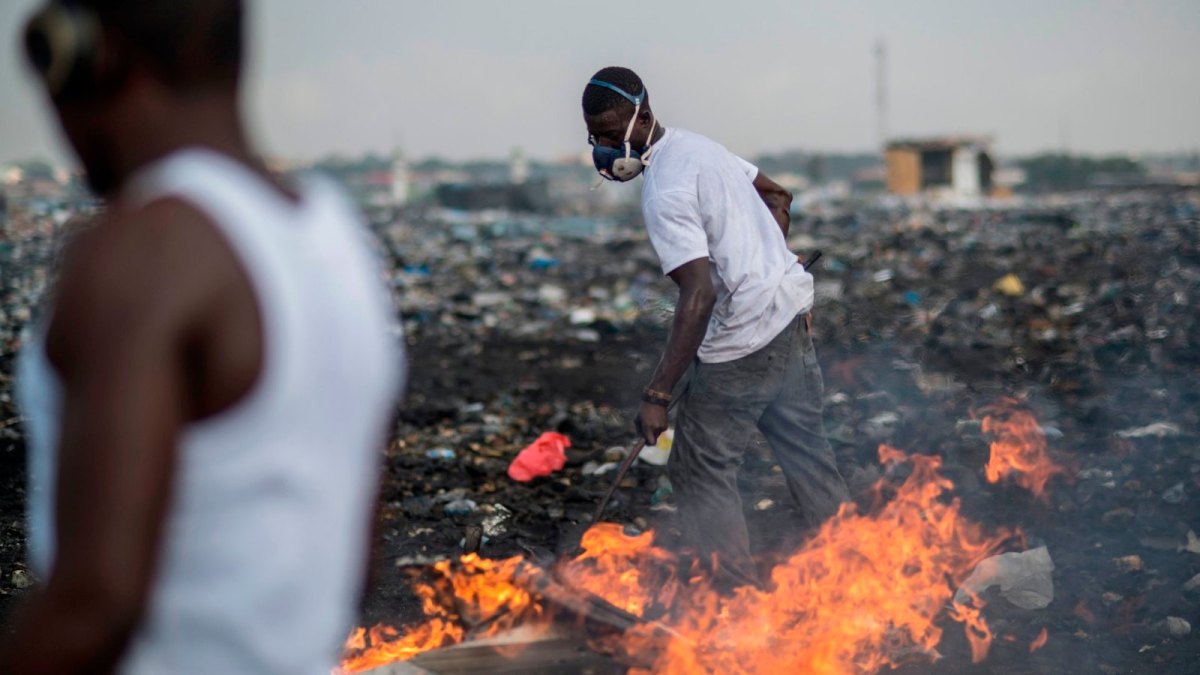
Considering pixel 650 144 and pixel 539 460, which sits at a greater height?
pixel 650 144

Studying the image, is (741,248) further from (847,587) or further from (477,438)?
(477,438)

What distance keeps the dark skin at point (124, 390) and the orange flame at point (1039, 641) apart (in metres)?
3.71

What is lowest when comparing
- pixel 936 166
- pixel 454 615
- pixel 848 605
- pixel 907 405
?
pixel 936 166

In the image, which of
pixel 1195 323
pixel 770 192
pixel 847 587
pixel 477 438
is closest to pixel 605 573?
pixel 847 587

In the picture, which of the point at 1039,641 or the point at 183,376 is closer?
the point at 183,376

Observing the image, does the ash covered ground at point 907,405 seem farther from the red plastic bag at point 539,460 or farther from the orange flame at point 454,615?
the orange flame at point 454,615

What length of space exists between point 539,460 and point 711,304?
2.62m

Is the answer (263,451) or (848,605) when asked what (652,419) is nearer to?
(848,605)

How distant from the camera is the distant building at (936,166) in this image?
129 feet

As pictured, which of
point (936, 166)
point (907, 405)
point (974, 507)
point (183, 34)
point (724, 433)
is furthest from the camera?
point (936, 166)

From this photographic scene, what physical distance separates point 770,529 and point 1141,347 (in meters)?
4.57

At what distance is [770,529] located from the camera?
5344mm

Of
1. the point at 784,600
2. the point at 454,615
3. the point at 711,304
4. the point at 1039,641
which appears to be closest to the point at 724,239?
the point at 711,304

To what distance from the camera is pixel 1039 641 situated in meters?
4.13
